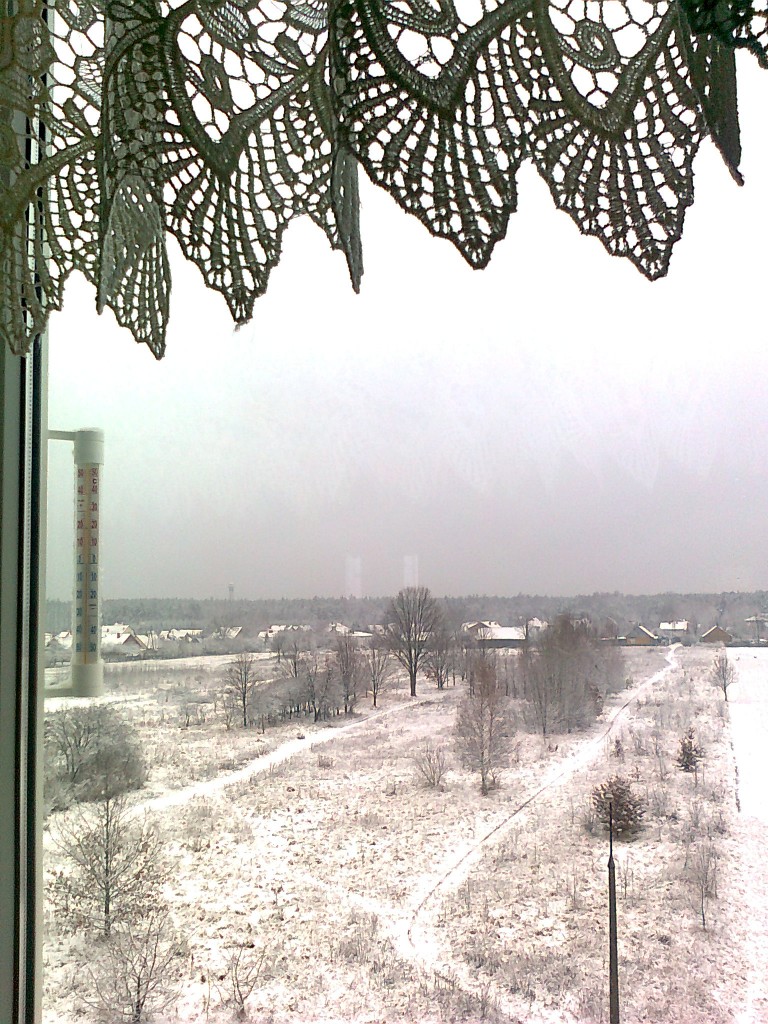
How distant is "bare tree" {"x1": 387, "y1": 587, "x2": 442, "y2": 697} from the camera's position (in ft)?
3.29

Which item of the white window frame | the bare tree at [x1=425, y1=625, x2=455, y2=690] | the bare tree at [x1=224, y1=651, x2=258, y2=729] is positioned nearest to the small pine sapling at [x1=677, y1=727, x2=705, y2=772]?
the bare tree at [x1=425, y1=625, x2=455, y2=690]

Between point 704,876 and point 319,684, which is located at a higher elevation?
point 319,684

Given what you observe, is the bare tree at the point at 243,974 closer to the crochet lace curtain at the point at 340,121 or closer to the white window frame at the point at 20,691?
the white window frame at the point at 20,691

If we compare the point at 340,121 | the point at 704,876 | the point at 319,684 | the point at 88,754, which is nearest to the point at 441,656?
the point at 319,684

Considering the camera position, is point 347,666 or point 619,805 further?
point 347,666

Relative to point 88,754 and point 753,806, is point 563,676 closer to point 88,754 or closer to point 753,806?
point 753,806

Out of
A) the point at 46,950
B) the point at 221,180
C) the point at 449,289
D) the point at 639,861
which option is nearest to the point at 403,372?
the point at 449,289

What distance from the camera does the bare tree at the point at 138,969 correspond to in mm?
984

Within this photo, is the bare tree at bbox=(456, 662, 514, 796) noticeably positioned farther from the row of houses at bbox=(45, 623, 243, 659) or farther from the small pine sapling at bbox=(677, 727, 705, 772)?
the row of houses at bbox=(45, 623, 243, 659)

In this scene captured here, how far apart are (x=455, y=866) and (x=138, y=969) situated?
0.43 m

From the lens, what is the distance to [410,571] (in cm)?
100

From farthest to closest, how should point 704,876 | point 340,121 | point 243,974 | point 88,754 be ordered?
1. point 88,754
2. point 243,974
3. point 704,876
4. point 340,121

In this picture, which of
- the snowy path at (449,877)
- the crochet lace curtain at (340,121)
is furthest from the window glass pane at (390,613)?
the crochet lace curtain at (340,121)

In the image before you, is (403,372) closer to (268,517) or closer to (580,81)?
(268,517)
